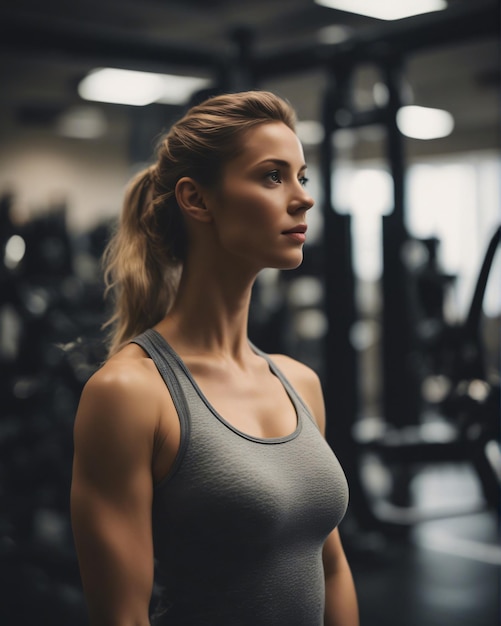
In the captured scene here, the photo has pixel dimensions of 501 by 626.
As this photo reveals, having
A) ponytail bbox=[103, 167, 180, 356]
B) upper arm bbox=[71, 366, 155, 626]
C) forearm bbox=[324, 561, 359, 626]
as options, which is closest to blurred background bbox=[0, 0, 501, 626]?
ponytail bbox=[103, 167, 180, 356]

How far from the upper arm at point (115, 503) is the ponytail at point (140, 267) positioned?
0.69 ft

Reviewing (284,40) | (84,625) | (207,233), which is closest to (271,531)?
(207,233)

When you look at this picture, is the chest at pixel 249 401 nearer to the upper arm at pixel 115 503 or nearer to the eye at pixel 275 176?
the upper arm at pixel 115 503

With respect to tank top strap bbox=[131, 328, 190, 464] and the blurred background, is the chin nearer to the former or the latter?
tank top strap bbox=[131, 328, 190, 464]

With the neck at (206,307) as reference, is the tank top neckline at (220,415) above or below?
below

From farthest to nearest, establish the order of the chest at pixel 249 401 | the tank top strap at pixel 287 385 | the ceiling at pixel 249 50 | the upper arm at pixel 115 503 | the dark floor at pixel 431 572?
the ceiling at pixel 249 50, the dark floor at pixel 431 572, the tank top strap at pixel 287 385, the chest at pixel 249 401, the upper arm at pixel 115 503

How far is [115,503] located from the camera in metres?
0.87

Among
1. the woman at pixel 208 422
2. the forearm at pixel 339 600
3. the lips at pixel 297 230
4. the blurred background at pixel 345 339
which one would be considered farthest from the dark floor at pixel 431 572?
the lips at pixel 297 230

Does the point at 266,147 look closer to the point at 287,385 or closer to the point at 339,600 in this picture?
the point at 287,385

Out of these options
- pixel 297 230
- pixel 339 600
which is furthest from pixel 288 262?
pixel 339 600

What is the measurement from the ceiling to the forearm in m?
2.17

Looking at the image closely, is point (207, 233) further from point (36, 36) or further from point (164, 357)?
point (36, 36)

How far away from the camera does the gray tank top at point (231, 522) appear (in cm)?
90

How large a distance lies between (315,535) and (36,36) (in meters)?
2.50
